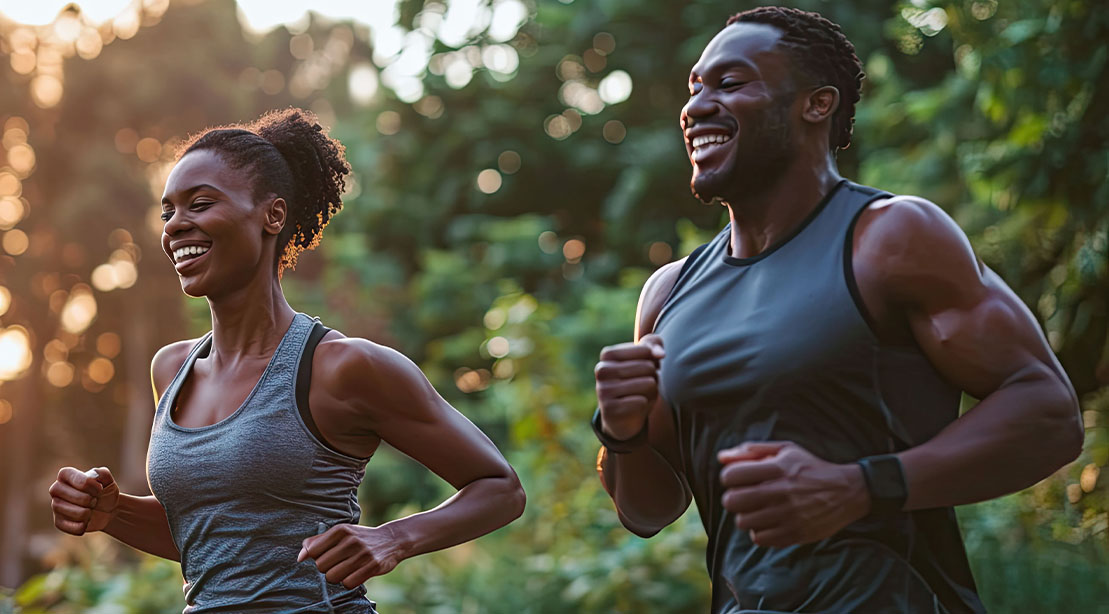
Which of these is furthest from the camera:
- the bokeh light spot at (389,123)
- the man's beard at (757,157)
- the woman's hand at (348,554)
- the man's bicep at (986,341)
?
the bokeh light spot at (389,123)

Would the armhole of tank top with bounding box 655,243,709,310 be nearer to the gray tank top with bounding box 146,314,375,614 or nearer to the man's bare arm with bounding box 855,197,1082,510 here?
the man's bare arm with bounding box 855,197,1082,510

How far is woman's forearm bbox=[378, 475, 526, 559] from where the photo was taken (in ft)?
8.75

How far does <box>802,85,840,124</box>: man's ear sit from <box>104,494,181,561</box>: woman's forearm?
187 cm

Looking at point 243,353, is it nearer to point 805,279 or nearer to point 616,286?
point 805,279

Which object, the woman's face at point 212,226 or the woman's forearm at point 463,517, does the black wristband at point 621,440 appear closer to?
the woman's forearm at point 463,517

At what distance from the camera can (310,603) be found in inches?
107

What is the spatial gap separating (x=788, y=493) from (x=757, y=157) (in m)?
0.67

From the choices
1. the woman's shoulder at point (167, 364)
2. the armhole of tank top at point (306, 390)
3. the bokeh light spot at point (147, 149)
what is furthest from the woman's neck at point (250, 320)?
the bokeh light spot at point (147, 149)

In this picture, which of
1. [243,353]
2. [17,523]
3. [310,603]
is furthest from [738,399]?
[17,523]

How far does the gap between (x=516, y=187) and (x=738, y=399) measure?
13.0 metres

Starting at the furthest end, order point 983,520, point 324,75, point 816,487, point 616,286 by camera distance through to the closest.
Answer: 1. point 324,75
2. point 616,286
3. point 983,520
4. point 816,487

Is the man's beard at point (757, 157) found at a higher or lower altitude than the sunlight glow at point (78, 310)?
higher

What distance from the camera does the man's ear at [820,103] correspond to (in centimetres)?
232

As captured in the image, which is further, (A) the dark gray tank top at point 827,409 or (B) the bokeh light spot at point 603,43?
(B) the bokeh light spot at point 603,43
